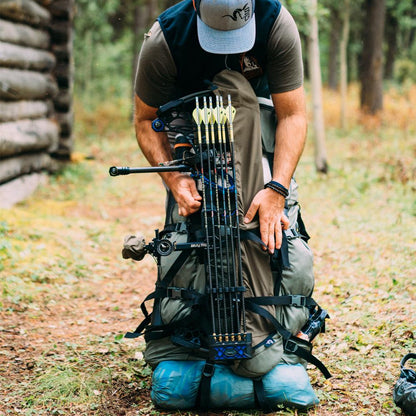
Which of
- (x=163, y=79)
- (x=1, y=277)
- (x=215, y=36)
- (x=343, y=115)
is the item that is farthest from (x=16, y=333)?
(x=343, y=115)

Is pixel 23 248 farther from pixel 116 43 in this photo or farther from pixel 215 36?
pixel 116 43

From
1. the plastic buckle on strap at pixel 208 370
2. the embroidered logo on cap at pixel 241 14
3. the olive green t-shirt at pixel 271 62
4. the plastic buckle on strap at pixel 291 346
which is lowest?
the plastic buckle on strap at pixel 208 370

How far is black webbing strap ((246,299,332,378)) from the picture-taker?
3.18 meters

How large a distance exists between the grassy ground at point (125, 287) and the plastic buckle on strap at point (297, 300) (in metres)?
0.56

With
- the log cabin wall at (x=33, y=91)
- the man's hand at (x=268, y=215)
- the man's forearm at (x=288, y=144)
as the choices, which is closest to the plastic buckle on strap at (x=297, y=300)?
the man's hand at (x=268, y=215)

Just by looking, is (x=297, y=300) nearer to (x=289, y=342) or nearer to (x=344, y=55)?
(x=289, y=342)

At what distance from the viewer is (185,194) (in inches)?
128

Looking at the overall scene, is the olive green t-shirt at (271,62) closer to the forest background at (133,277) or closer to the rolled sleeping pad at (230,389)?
the rolled sleeping pad at (230,389)

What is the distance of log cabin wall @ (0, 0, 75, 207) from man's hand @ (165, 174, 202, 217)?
4.06 meters

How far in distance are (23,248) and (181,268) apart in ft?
9.58

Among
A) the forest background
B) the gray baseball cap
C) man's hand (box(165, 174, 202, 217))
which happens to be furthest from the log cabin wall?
the gray baseball cap

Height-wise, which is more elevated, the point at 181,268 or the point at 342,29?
the point at 342,29

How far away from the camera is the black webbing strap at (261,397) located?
3.09 meters

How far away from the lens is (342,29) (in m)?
14.3
